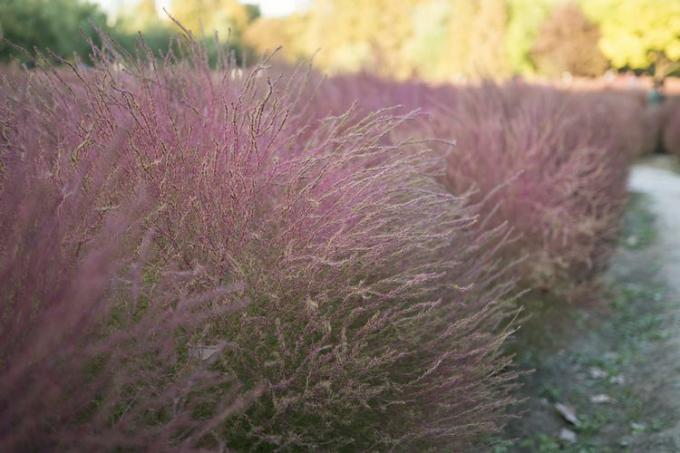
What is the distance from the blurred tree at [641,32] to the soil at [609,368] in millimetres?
27838

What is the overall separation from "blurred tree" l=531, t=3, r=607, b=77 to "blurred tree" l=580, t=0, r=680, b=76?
2.08ft

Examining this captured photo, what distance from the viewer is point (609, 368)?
15.8 ft

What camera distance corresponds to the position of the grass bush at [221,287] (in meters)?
1.50

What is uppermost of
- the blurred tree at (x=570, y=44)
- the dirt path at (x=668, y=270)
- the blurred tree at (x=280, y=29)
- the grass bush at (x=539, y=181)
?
the blurred tree at (x=280, y=29)

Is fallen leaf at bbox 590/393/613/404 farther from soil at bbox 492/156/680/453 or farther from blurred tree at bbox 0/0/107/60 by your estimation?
blurred tree at bbox 0/0/107/60

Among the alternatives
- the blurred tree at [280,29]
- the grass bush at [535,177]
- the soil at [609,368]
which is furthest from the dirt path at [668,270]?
the blurred tree at [280,29]

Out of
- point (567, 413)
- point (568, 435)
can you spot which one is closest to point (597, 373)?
point (567, 413)

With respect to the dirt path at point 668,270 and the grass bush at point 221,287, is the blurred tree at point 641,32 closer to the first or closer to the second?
the dirt path at point 668,270

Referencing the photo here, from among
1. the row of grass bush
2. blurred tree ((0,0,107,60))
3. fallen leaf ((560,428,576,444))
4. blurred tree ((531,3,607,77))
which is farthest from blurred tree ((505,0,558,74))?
the row of grass bush

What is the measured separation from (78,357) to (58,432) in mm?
152

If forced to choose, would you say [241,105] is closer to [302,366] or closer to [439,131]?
[302,366]

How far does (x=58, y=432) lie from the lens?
53.0 inches

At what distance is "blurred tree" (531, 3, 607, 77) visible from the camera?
33784mm

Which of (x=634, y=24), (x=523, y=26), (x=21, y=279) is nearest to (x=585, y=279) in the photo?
(x=21, y=279)
